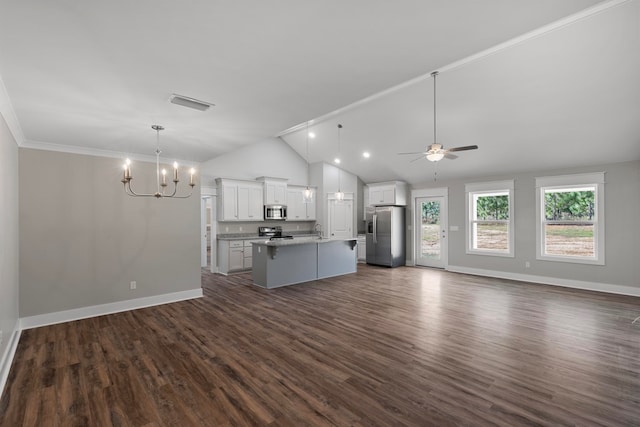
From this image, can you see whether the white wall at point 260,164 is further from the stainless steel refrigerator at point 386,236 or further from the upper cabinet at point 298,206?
the stainless steel refrigerator at point 386,236

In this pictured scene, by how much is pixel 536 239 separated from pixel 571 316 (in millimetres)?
2676

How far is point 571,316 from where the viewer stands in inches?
164

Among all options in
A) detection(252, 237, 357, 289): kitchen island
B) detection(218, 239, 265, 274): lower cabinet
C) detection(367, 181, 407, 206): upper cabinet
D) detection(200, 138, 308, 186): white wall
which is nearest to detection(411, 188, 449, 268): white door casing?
detection(367, 181, 407, 206): upper cabinet

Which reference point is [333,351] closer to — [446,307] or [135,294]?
[446,307]

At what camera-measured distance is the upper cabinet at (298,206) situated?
28.9ft

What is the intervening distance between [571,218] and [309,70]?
6.63 m

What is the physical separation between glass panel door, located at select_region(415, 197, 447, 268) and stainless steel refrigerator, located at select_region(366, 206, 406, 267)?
46cm

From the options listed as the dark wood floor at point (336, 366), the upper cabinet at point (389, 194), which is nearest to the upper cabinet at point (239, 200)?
the dark wood floor at point (336, 366)

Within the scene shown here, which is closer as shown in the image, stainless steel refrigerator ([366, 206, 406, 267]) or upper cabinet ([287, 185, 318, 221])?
stainless steel refrigerator ([366, 206, 406, 267])

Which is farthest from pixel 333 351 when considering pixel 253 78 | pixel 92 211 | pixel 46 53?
pixel 92 211

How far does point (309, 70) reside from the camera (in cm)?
221

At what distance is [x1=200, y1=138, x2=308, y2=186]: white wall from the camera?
302 inches

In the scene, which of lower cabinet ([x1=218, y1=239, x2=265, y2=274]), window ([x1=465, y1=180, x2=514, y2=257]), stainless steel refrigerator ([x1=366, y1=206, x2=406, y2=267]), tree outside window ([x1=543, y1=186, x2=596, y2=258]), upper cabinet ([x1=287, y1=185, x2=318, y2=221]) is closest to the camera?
tree outside window ([x1=543, y1=186, x2=596, y2=258])

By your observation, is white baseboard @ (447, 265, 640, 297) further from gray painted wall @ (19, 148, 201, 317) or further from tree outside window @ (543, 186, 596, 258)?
gray painted wall @ (19, 148, 201, 317)
